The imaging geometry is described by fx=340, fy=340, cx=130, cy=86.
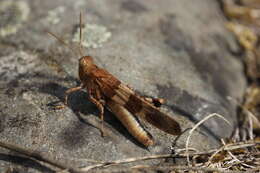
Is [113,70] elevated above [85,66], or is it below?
below

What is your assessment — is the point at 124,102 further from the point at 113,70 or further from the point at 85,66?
the point at 113,70

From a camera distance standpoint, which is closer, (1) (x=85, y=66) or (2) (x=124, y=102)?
(2) (x=124, y=102)

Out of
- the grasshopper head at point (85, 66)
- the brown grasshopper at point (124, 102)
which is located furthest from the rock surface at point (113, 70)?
the grasshopper head at point (85, 66)

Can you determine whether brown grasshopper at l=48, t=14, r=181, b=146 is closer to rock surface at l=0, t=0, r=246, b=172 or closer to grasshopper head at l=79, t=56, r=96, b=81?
grasshopper head at l=79, t=56, r=96, b=81

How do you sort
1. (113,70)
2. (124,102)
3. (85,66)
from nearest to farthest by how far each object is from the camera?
(124,102)
(85,66)
(113,70)

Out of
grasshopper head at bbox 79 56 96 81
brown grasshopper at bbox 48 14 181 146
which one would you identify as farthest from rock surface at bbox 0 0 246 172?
grasshopper head at bbox 79 56 96 81

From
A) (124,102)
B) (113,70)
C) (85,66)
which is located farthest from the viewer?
(113,70)

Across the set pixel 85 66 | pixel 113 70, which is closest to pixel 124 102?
pixel 85 66

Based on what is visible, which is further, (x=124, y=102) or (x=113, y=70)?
(x=113, y=70)
